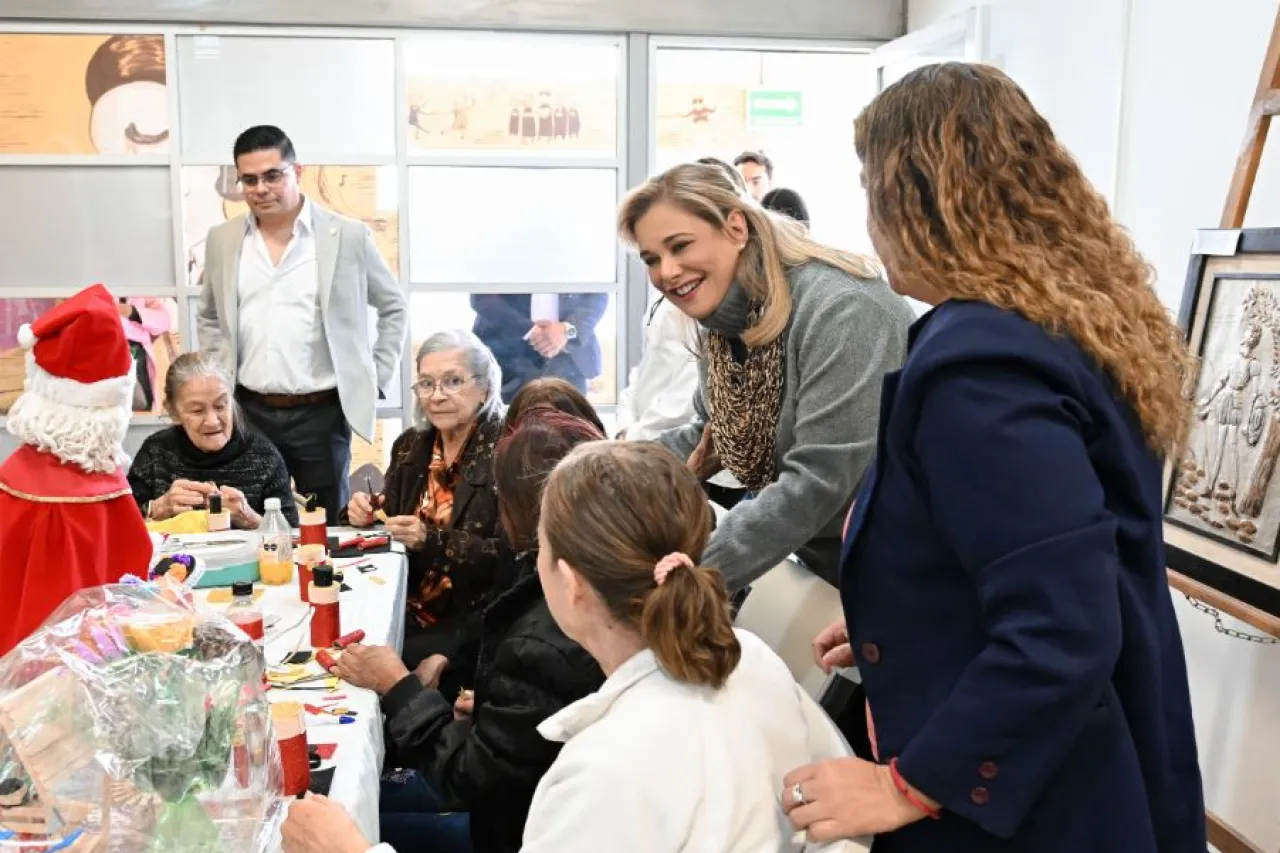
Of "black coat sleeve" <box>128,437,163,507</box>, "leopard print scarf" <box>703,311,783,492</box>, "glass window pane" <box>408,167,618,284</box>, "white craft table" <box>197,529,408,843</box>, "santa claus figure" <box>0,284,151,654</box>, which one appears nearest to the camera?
"white craft table" <box>197,529,408,843</box>

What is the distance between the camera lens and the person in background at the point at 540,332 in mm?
4723

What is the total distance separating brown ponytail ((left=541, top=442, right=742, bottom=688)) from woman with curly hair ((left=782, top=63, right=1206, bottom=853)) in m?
0.15

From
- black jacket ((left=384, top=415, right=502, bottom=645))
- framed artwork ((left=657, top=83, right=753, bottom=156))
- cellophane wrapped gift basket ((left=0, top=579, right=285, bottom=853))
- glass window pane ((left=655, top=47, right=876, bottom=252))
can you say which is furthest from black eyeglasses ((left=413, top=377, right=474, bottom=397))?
framed artwork ((left=657, top=83, right=753, bottom=156))

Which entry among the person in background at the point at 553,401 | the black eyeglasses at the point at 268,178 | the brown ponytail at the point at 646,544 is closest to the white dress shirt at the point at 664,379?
the person in background at the point at 553,401

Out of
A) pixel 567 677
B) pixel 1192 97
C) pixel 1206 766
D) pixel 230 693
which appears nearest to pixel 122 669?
pixel 230 693

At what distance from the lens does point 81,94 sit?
4.33 meters

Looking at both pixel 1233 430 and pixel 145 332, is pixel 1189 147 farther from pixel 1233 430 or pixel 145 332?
pixel 145 332

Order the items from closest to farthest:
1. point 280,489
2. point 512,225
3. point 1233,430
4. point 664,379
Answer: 1. point 1233,430
2. point 280,489
3. point 664,379
4. point 512,225

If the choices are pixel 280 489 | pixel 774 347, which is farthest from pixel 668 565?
pixel 280 489

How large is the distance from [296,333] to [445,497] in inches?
46.4

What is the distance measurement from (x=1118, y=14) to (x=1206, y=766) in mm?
2022

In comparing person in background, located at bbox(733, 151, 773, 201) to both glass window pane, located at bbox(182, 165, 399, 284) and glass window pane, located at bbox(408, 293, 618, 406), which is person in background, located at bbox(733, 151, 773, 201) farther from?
glass window pane, located at bbox(182, 165, 399, 284)

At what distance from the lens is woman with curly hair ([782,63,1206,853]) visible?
3.12 ft

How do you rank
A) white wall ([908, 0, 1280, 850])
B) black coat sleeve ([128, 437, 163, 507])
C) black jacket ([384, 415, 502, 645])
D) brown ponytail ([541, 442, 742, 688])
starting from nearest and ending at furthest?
brown ponytail ([541, 442, 742, 688]), white wall ([908, 0, 1280, 850]), black jacket ([384, 415, 502, 645]), black coat sleeve ([128, 437, 163, 507])
